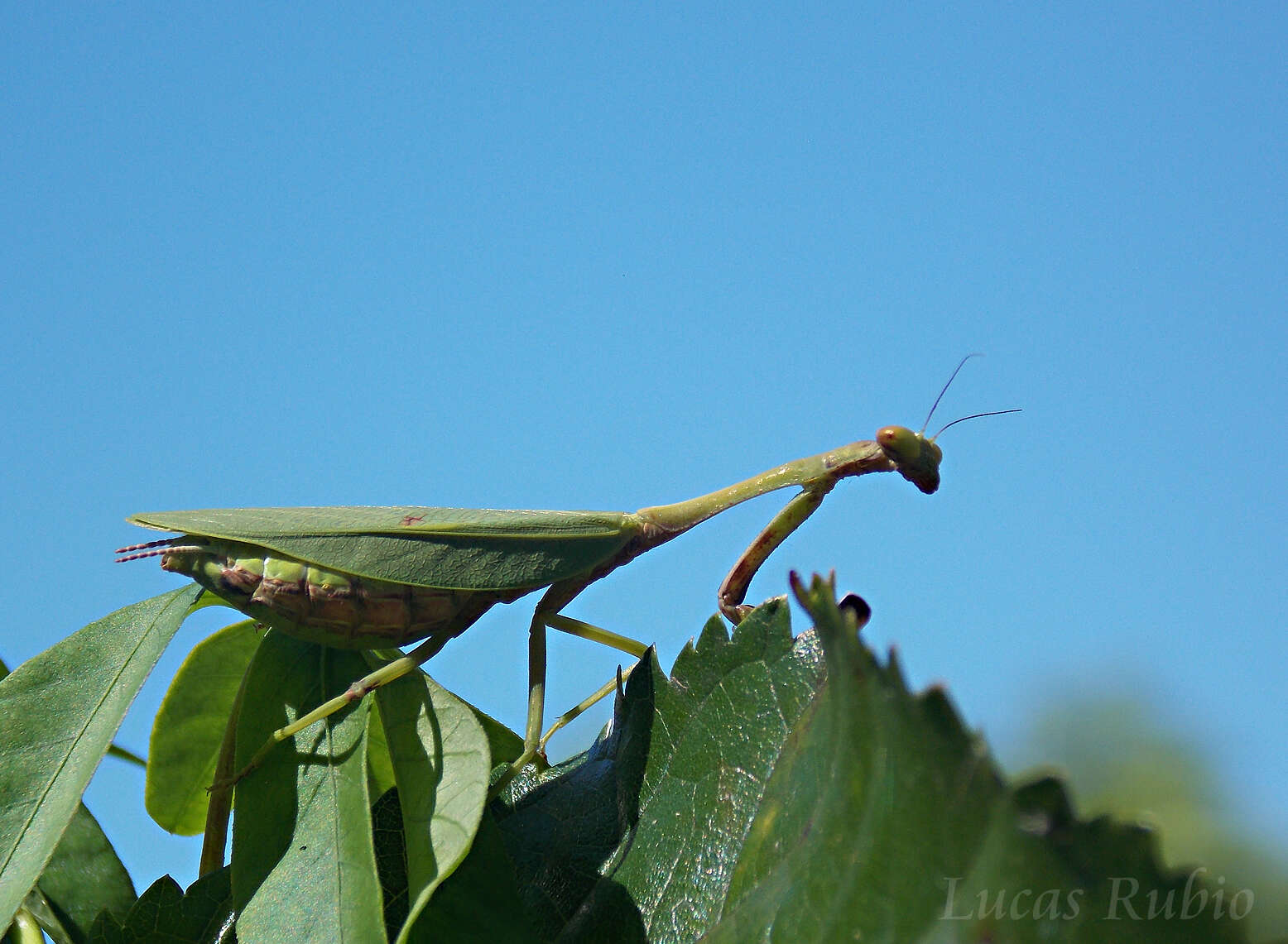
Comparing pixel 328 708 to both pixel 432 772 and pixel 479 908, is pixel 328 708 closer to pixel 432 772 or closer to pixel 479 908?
pixel 432 772

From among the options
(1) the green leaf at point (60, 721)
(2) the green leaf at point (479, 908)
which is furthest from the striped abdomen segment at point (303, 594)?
(2) the green leaf at point (479, 908)

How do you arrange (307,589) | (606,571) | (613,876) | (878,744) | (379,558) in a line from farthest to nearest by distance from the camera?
(606,571) → (379,558) → (307,589) → (613,876) → (878,744)

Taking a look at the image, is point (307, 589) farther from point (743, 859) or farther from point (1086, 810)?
point (1086, 810)

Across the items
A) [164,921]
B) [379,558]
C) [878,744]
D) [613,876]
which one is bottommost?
[164,921]

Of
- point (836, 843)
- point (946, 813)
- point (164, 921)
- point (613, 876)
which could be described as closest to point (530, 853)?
point (613, 876)

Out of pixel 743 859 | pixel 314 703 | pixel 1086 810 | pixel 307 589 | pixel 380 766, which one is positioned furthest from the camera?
pixel 307 589

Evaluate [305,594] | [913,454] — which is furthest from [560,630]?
[913,454]

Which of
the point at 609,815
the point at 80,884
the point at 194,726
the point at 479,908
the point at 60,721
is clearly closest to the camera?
the point at 479,908

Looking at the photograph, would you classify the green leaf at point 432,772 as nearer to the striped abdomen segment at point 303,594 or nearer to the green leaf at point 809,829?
the green leaf at point 809,829
